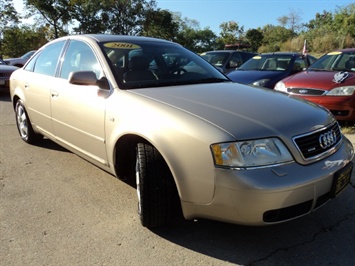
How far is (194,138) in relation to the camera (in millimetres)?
2094

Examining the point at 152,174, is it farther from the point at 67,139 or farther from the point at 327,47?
the point at 327,47

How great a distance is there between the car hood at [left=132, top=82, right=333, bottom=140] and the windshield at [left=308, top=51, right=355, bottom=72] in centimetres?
378

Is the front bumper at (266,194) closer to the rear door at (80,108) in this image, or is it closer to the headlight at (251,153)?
the headlight at (251,153)

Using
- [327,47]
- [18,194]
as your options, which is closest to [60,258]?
[18,194]

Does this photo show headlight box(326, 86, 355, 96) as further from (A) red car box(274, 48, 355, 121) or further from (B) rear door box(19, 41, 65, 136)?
(B) rear door box(19, 41, 65, 136)

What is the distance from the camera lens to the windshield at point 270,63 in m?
7.77

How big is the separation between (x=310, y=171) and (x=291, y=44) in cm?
3321

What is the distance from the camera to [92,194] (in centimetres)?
321

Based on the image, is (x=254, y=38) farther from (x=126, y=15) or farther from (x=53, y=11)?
(x=53, y=11)

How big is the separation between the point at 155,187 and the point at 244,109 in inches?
34.0

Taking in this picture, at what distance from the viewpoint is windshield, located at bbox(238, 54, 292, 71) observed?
777cm

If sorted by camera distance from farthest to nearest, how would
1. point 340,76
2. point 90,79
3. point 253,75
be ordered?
point 253,75 < point 340,76 < point 90,79

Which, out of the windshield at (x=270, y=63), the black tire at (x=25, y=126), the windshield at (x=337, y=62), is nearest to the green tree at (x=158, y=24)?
the windshield at (x=270, y=63)

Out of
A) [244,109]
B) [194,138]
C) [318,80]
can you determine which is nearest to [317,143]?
[244,109]
